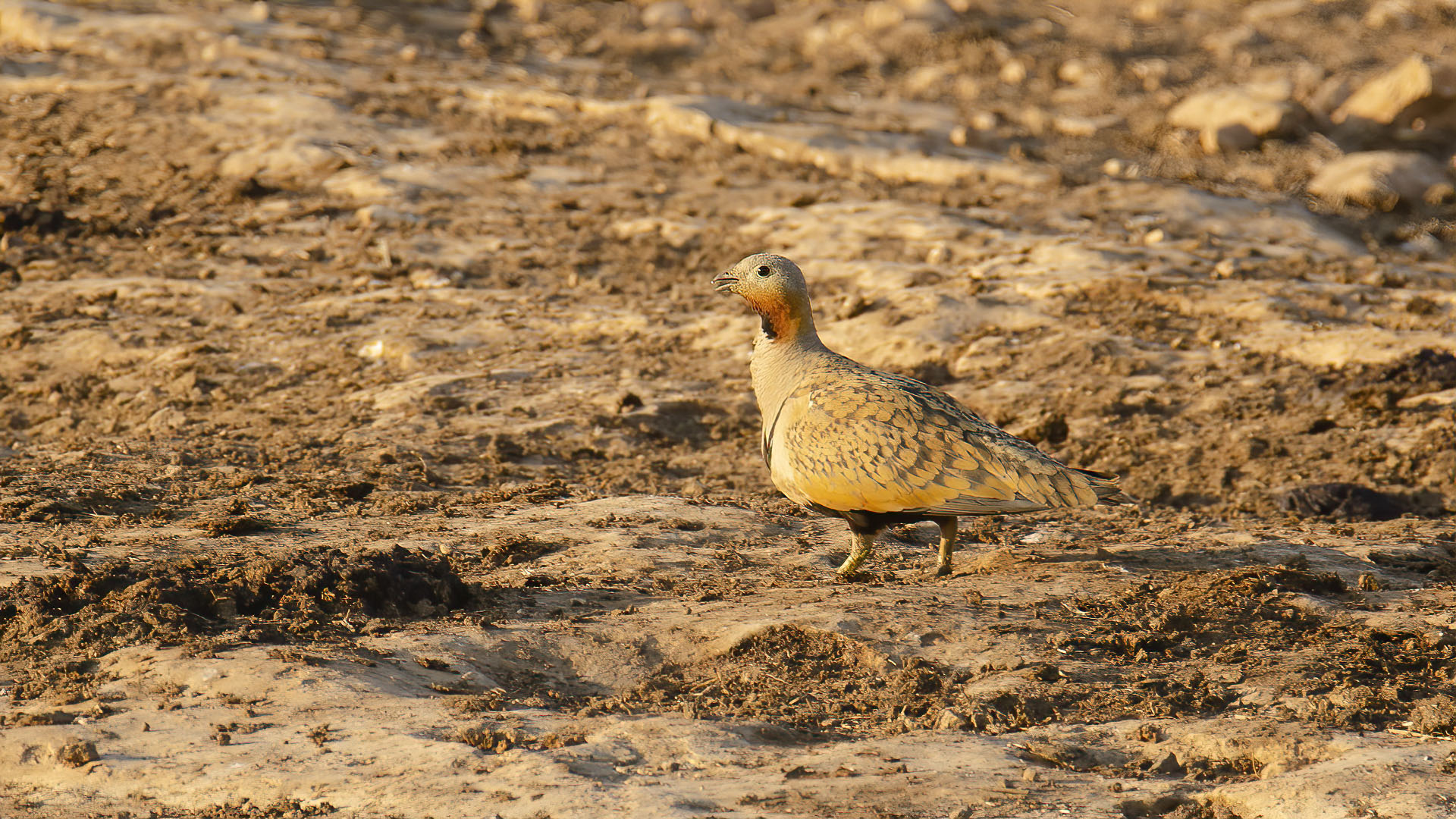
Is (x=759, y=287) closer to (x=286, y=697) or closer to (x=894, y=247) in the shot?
(x=286, y=697)

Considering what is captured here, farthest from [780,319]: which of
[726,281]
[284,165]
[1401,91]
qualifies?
[1401,91]

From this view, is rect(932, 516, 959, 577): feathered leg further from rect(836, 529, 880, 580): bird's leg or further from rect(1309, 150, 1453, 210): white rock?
rect(1309, 150, 1453, 210): white rock

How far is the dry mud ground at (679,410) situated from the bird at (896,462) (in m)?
0.34

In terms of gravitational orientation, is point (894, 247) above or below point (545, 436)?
above

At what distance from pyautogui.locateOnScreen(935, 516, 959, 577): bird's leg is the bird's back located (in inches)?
8.1

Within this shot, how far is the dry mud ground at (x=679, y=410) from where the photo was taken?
3961 millimetres

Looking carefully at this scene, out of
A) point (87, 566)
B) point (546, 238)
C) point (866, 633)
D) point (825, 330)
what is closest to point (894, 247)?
point (825, 330)

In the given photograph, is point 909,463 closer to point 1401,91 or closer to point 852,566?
point 852,566

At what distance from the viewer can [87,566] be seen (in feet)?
16.3

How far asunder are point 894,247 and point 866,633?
542cm

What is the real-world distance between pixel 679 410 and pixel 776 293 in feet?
7.12

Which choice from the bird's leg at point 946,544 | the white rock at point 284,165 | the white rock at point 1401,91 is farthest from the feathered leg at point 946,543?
the white rock at point 1401,91

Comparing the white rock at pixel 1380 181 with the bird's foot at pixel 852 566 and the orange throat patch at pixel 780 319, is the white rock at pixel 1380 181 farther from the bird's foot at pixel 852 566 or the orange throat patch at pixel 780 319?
the bird's foot at pixel 852 566

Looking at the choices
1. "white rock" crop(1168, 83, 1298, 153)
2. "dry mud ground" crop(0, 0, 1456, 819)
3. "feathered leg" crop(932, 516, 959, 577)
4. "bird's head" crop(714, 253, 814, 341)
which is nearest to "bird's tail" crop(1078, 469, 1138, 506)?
"dry mud ground" crop(0, 0, 1456, 819)
